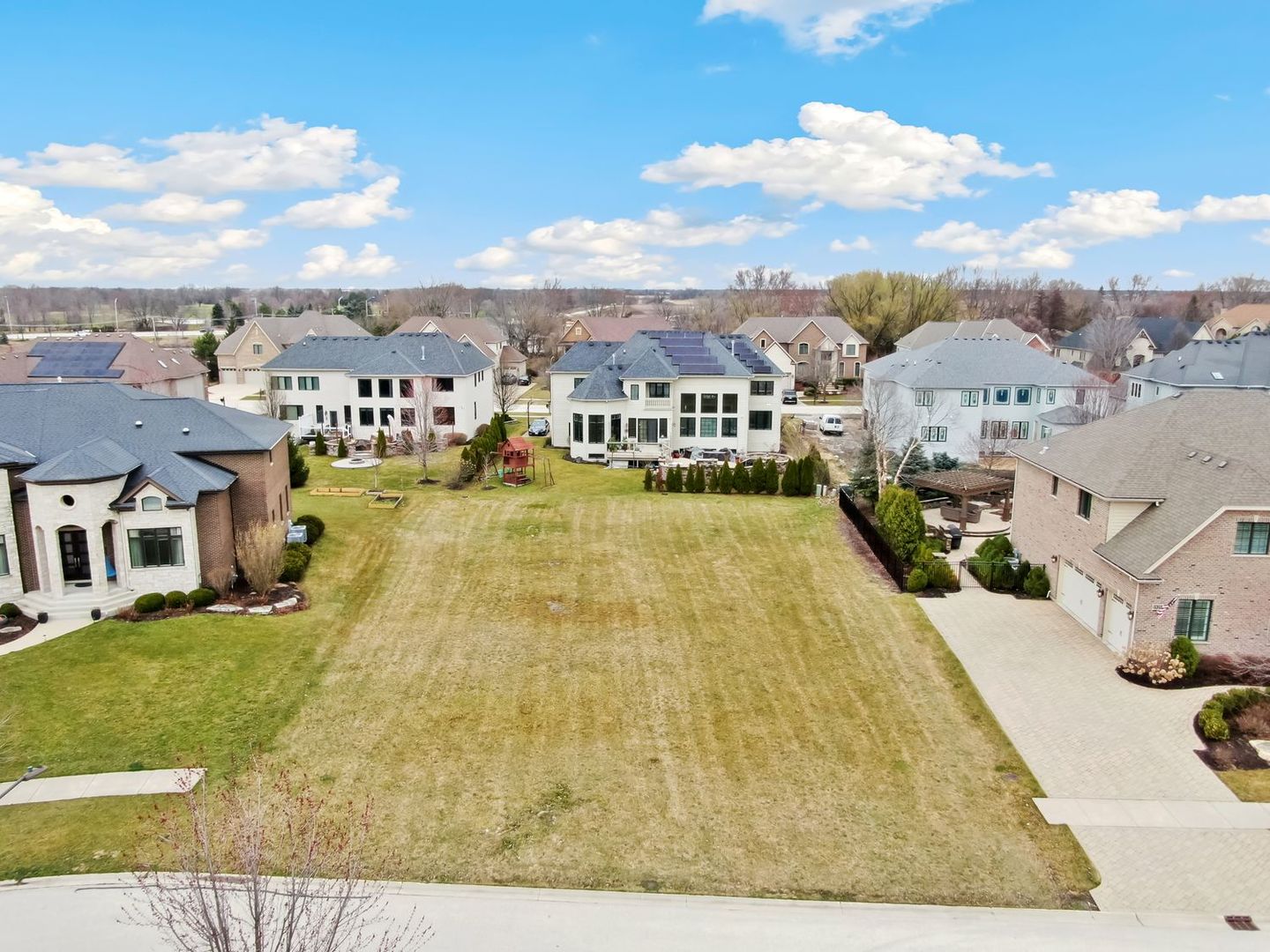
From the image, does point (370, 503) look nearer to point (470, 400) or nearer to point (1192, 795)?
point (470, 400)

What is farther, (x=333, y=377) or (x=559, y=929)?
(x=333, y=377)

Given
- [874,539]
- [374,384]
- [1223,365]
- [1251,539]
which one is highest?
[1223,365]

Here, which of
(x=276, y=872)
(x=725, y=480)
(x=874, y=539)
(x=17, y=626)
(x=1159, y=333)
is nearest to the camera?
(x=276, y=872)

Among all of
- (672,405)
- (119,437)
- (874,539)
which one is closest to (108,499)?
(119,437)

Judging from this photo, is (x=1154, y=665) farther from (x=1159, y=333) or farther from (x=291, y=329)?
(x=1159, y=333)

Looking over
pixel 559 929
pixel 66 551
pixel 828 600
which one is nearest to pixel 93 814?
pixel 559 929

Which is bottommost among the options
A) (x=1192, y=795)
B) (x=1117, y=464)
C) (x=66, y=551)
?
(x=1192, y=795)
